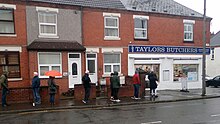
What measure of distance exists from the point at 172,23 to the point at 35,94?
14247mm

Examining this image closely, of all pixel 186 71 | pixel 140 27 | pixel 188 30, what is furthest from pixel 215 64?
pixel 140 27

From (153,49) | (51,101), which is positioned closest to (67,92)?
(51,101)

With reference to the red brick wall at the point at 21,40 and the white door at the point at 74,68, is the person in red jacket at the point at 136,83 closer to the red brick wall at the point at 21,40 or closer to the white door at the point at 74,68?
the white door at the point at 74,68

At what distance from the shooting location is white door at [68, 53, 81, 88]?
16688 millimetres

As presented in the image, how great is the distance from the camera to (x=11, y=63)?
15.3 meters

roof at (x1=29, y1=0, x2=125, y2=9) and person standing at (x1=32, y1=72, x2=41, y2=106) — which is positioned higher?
roof at (x1=29, y1=0, x2=125, y2=9)

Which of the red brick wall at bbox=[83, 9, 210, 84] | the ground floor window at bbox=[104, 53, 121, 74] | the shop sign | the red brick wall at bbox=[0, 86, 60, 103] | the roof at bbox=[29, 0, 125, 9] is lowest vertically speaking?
the red brick wall at bbox=[0, 86, 60, 103]

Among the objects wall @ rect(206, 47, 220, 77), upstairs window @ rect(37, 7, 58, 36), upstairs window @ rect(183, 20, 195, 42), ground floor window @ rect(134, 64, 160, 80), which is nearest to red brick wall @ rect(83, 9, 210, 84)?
upstairs window @ rect(183, 20, 195, 42)

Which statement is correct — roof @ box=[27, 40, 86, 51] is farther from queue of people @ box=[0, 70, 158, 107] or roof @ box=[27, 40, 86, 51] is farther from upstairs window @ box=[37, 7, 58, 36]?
queue of people @ box=[0, 70, 158, 107]

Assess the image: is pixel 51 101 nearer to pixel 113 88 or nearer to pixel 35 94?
pixel 35 94

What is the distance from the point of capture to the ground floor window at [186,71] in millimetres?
21422

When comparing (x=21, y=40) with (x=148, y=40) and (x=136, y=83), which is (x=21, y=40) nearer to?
(x=136, y=83)

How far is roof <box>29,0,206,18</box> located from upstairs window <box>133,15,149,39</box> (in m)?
0.81

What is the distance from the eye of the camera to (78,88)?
14.3 metres
